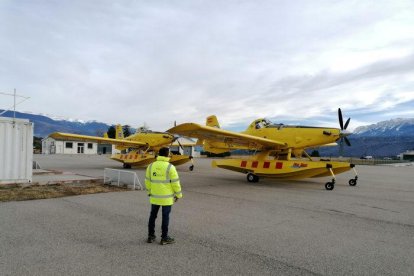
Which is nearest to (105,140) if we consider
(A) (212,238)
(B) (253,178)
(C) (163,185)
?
(B) (253,178)

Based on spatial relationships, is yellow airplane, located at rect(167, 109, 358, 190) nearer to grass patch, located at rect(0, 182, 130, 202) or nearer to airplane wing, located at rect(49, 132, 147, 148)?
grass patch, located at rect(0, 182, 130, 202)

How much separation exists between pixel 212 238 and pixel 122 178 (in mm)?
7935

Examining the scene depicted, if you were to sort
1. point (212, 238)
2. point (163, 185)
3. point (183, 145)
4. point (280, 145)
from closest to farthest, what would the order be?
point (163, 185) < point (212, 238) < point (280, 145) < point (183, 145)

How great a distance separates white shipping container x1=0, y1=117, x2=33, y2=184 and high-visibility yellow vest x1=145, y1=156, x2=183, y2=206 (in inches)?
340

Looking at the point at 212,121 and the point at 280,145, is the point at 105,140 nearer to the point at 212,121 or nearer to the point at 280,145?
the point at 212,121

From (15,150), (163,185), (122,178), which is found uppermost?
(15,150)

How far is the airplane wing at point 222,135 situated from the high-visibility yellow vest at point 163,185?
6140 mm

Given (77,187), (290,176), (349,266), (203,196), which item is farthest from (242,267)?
(290,176)

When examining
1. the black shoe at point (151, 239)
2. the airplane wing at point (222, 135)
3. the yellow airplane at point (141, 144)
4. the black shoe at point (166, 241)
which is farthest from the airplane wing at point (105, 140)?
the black shoe at point (166, 241)

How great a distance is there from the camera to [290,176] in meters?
14.1

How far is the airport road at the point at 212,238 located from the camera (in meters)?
4.08

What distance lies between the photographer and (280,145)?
48.6ft

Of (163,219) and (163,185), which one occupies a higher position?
(163,185)

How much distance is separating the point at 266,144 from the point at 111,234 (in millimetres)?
10265
